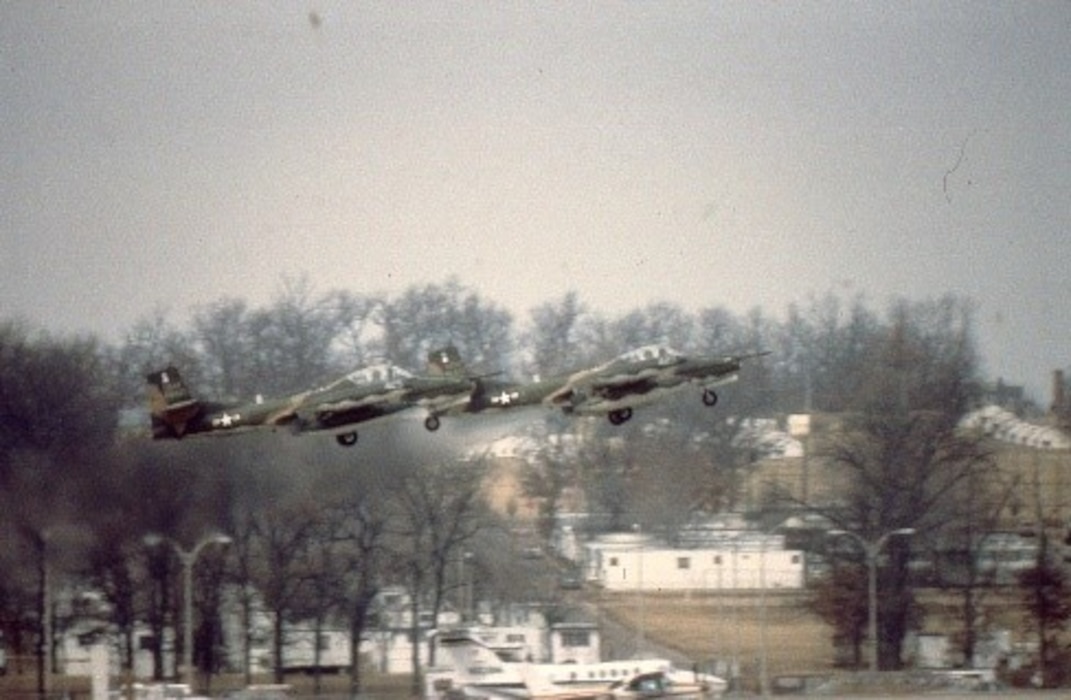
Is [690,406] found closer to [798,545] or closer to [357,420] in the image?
[798,545]

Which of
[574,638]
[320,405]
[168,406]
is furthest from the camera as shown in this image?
[574,638]

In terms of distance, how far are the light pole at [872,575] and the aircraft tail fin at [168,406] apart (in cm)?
1563

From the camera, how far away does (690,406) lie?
2982 inches

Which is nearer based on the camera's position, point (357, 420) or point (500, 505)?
point (357, 420)

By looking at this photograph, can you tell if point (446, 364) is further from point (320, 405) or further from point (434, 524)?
point (434, 524)

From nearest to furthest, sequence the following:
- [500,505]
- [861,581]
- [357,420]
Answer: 1. [357,420]
2. [861,581]
3. [500,505]

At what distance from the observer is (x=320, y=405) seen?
2154 inches

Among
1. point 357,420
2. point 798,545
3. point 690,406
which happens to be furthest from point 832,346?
point 357,420

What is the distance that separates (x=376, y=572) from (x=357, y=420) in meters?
9.38

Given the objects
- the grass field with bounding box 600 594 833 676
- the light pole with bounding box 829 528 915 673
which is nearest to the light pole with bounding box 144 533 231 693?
the grass field with bounding box 600 594 833 676

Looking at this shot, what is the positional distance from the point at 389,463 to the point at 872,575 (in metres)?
11.6

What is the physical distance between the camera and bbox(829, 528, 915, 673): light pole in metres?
57.2

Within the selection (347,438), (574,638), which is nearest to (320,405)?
(347,438)

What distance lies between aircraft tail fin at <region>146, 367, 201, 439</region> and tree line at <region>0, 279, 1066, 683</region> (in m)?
1.97
